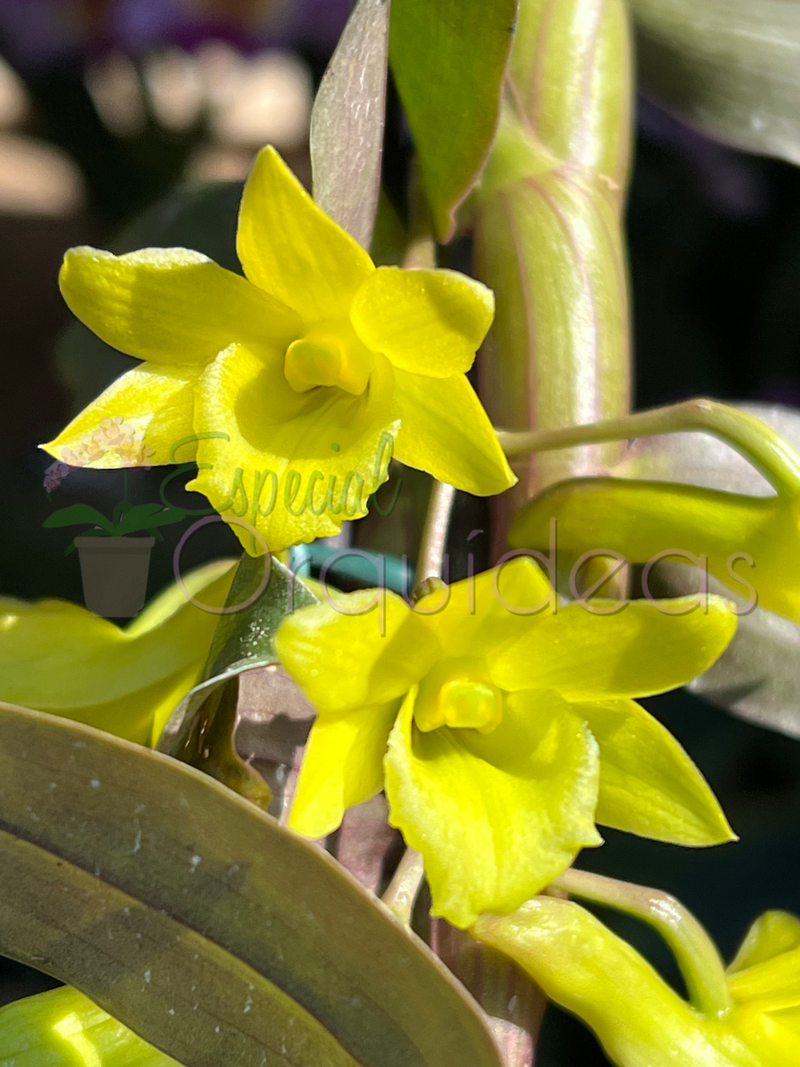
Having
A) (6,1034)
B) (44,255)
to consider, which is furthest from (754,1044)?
(44,255)

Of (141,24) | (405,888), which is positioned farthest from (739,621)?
(141,24)

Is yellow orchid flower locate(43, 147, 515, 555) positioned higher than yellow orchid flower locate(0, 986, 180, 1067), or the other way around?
yellow orchid flower locate(43, 147, 515, 555)

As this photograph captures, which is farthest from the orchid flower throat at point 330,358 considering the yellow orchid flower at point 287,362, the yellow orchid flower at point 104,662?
the yellow orchid flower at point 104,662

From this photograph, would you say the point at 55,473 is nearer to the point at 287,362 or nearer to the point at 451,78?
the point at 287,362

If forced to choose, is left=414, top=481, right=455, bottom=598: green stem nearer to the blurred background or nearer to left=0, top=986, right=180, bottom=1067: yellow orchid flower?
left=0, top=986, right=180, bottom=1067: yellow orchid flower

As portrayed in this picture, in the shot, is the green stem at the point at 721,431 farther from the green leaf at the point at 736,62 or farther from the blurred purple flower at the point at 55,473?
the green leaf at the point at 736,62

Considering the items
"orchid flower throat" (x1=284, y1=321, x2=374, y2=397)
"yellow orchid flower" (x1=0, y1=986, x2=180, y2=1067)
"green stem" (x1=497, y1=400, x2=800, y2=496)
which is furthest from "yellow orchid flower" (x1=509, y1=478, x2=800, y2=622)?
"yellow orchid flower" (x1=0, y1=986, x2=180, y2=1067)

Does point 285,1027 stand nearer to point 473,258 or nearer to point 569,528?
point 569,528
